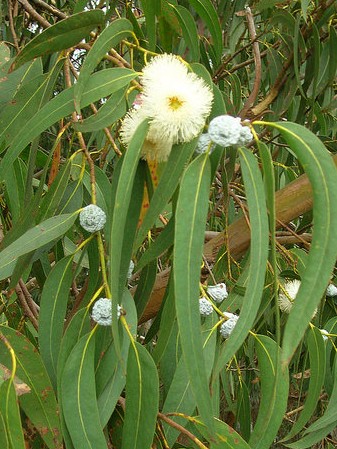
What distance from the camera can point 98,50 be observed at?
668 millimetres

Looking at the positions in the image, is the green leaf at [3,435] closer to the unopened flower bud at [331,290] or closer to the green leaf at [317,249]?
the green leaf at [317,249]

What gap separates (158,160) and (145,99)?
0.06 metres

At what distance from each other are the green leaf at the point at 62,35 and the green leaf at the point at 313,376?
533mm

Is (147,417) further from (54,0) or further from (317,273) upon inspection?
(54,0)

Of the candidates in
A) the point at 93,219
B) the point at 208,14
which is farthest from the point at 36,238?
the point at 208,14

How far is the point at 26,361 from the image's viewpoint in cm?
77

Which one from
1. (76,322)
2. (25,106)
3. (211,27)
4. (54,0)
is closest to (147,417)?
(76,322)

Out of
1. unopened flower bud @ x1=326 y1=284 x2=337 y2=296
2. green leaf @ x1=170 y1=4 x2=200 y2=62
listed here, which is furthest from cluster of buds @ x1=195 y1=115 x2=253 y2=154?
unopened flower bud @ x1=326 y1=284 x2=337 y2=296

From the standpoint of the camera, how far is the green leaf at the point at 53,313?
815 mm

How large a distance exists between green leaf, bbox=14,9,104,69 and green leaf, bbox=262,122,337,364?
0.98 feet

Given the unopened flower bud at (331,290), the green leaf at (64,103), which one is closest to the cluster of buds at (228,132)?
the green leaf at (64,103)

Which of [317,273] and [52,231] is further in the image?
[52,231]

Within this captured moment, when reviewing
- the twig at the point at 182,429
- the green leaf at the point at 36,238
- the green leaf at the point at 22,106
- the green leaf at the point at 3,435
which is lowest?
the twig at the point at 182,429

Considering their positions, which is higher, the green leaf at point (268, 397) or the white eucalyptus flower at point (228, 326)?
the white eucalyptus flower at point (228, 326)
